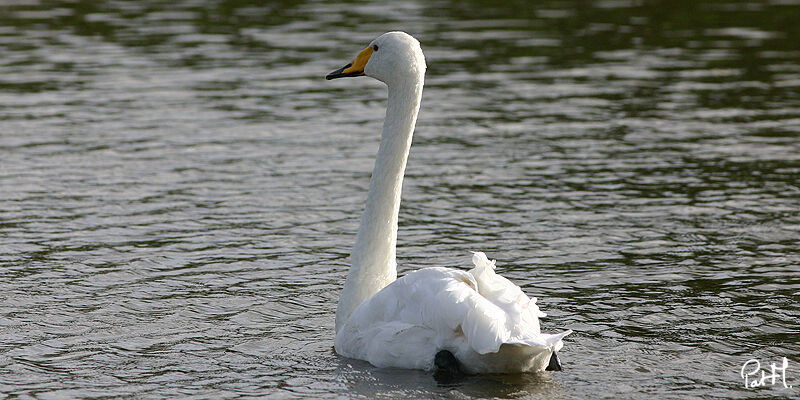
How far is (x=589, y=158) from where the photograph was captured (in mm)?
15438

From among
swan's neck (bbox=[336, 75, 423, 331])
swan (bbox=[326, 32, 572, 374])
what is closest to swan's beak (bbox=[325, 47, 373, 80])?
swan (bbox=[326, 32, 572, 374])

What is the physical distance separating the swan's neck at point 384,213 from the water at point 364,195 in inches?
18.5

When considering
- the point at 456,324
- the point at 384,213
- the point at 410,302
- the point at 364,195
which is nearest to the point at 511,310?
the point at 456,324

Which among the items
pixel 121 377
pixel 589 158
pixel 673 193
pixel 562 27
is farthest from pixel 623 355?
pixel 562 27

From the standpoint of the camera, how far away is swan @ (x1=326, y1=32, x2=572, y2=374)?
7.81 meters

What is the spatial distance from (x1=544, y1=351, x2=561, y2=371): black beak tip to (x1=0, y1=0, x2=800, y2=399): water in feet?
0.31

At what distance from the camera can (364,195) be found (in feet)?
46.0

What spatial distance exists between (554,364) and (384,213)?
169cm

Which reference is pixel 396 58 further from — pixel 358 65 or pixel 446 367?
pixel 446 367

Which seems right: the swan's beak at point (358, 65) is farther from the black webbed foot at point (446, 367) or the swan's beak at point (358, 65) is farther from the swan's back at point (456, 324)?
the black webbed foot at point (446, 367)

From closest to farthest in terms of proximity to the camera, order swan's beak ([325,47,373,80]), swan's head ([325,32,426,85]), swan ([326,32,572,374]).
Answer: swan ([326,32,572,374]) → swan's head ([325,32,426,85]) → swan's beak ([325,47,373,80])

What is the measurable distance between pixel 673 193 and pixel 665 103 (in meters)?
5.03

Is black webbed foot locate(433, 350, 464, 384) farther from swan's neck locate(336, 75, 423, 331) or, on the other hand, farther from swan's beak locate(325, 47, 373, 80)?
swan's beak locate(325, 47, 373, 80)

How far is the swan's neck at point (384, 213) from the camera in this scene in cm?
911
